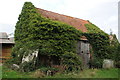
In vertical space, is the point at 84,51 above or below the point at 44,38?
below

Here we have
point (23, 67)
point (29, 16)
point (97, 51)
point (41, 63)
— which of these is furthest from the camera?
point (97, 51)

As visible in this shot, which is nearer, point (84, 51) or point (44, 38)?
point (44, 38)

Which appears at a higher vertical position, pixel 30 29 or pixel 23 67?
pixel 30 29

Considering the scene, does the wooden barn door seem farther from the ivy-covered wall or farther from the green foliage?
the green foliage

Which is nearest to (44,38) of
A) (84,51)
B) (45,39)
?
(45,39)

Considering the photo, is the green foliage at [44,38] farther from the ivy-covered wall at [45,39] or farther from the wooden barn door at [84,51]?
the wooden barn door at [84,51]

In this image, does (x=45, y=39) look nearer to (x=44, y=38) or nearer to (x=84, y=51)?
(x=44, y=38)

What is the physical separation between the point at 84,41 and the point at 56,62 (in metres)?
3.90

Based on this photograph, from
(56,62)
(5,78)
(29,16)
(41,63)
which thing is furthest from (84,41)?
(5,78)

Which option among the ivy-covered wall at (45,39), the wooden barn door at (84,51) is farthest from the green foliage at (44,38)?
the wooden barn door at (84,51)

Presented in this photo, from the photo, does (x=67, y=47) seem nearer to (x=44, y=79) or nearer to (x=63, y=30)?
(x=63, y=30)

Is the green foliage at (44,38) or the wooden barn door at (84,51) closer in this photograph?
the green foliage at (44,38)

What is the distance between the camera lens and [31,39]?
40.7 ft

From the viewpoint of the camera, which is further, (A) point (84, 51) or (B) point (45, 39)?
(A) point (84, 51)
